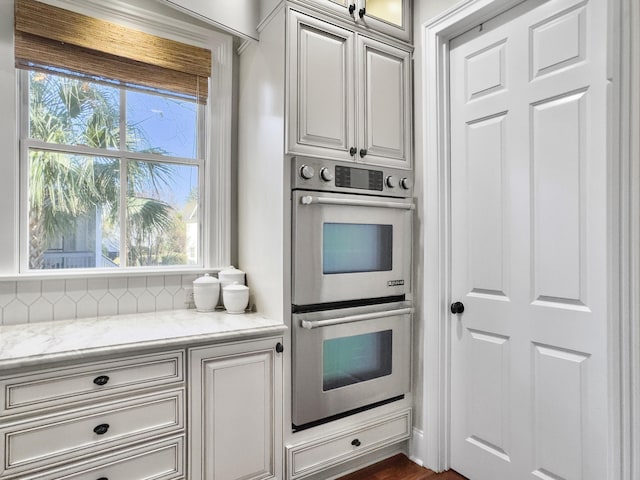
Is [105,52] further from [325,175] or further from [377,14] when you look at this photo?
[377,14]

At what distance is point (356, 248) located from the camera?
7.00 feet

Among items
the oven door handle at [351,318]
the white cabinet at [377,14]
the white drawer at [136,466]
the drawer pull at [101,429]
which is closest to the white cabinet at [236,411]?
the white drawer at [136,466]

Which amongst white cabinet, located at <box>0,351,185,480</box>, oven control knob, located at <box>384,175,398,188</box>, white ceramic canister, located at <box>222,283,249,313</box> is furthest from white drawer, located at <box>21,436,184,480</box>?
oven control knob, located at <box>384,175,398,188</box>

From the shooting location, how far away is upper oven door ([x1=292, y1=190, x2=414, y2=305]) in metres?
1.95

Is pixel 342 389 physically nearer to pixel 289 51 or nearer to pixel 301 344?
pixel 301 344

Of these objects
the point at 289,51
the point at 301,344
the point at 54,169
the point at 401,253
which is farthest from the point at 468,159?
the point at 54,169

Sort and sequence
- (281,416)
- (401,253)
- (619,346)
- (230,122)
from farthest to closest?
(230,122) → (401,253) → (281,416) → (619,346)

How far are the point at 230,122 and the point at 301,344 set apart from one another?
141 cm

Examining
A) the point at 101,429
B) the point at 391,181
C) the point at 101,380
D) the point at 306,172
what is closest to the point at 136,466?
the point at 101,429

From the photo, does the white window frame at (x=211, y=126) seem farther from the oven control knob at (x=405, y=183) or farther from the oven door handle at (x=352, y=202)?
the oven control knob at (x=405, y=183)

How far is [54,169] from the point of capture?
2041mm

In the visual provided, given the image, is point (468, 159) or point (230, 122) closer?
point (468, 159)

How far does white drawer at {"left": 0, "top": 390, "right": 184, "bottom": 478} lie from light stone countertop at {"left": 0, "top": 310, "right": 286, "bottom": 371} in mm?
219

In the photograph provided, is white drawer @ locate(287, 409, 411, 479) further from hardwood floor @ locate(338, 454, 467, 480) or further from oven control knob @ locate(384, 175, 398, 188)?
oven control knob @ locate(384, 175, 398, 188)
